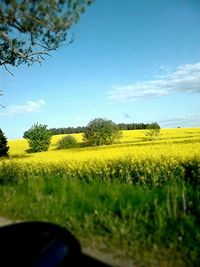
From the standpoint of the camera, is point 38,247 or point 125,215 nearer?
point 38,247

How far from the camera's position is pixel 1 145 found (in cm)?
5603

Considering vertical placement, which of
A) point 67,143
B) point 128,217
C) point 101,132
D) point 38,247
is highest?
point 101,132

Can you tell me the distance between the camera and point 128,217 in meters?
6.07

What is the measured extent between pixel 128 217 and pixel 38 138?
5871cm

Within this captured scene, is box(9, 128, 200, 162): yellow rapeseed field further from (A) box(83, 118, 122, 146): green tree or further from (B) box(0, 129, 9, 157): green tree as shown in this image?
(A) box(83, 118, 122, 146): green tree

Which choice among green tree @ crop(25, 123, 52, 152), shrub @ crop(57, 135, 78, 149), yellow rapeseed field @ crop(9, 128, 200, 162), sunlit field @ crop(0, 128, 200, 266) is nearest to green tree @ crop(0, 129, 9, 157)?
green tree @ crop(25, 123, 52, 152)

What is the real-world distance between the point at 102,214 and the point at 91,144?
5879 cm

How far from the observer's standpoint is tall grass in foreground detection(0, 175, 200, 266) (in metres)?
4.75

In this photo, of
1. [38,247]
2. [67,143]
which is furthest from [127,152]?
[67,143]

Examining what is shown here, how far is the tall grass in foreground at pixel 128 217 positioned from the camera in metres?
4.75

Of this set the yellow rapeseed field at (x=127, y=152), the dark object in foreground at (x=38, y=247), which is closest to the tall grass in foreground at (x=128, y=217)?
the dark object in foreground at (x=38, y=247)

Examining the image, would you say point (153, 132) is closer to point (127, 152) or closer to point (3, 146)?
point (3, 146)

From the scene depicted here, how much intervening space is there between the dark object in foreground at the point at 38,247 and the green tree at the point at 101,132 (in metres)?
59.5

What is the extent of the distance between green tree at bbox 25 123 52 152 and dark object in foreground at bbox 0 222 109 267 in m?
60.4
